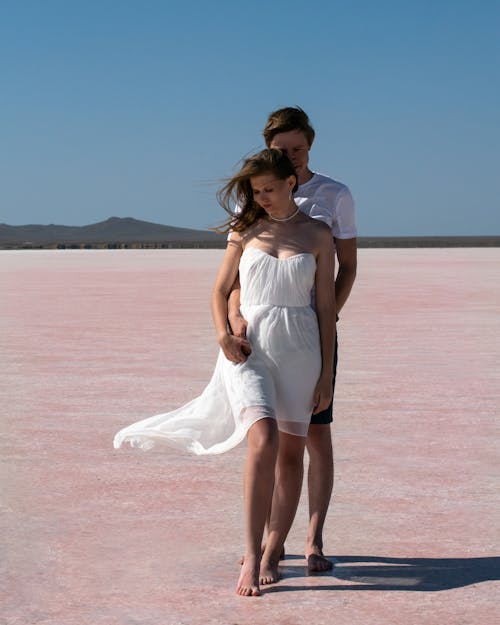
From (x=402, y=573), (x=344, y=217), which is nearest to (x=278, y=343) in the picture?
(x=344, y=217)

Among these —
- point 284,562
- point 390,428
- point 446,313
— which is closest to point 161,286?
point 446,313

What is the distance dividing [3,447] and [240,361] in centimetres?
314

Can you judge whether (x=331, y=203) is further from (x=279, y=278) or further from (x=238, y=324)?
(x=238, y=324)

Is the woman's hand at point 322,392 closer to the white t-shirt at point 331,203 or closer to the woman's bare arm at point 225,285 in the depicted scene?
the woman's bare arm at point 225,285

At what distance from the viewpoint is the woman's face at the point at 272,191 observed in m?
4.87

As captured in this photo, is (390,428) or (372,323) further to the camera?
(372,323)

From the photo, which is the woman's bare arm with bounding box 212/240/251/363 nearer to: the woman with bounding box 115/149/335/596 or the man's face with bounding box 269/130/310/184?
the woman with bounding box 115/149/335/596

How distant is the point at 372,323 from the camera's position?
53.8 ft

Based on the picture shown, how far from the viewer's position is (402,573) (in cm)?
509

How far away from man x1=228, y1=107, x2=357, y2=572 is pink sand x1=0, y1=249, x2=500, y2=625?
0.64 ft

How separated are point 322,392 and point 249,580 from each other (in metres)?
0.78

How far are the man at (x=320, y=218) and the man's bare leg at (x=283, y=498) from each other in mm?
197

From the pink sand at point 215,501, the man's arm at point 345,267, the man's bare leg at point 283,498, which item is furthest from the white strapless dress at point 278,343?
the pink sand at point 215,501

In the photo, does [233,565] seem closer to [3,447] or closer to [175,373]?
[3,447]
